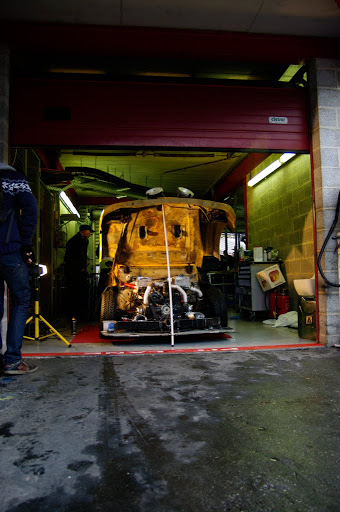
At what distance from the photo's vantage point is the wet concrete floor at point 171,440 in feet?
4.46

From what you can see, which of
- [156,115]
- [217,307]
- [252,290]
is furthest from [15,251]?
[252,290]

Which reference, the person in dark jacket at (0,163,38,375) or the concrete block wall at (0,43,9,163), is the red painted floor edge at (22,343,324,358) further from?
the concrete block wall at (0,43,9,163)

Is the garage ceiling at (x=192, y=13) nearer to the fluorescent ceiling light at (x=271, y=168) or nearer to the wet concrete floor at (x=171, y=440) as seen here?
the fluorescent ceiling light at (x=271, y=168)

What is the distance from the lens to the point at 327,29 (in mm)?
4785

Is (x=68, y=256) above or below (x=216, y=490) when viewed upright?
above

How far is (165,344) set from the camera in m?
4.77

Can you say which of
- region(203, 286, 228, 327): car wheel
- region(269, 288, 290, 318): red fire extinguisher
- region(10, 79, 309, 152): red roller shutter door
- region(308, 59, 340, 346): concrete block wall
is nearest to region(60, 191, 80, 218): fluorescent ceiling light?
region(10, 79, 309, 152): red roller shutter door

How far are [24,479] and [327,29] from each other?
5.89m

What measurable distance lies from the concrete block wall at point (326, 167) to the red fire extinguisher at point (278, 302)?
7.94ft

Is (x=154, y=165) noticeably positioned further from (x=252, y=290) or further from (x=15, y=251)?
(x=15, y=251)

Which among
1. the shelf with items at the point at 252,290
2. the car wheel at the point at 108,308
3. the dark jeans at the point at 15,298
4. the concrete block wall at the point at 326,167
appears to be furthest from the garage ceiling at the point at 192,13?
the shelf with items at the point at 252,290

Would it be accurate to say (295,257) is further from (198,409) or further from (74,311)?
(198,409)

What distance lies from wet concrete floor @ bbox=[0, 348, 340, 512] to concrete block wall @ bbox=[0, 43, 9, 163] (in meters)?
2.89

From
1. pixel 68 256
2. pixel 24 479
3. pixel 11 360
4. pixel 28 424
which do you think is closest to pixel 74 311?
pixel 68 256
